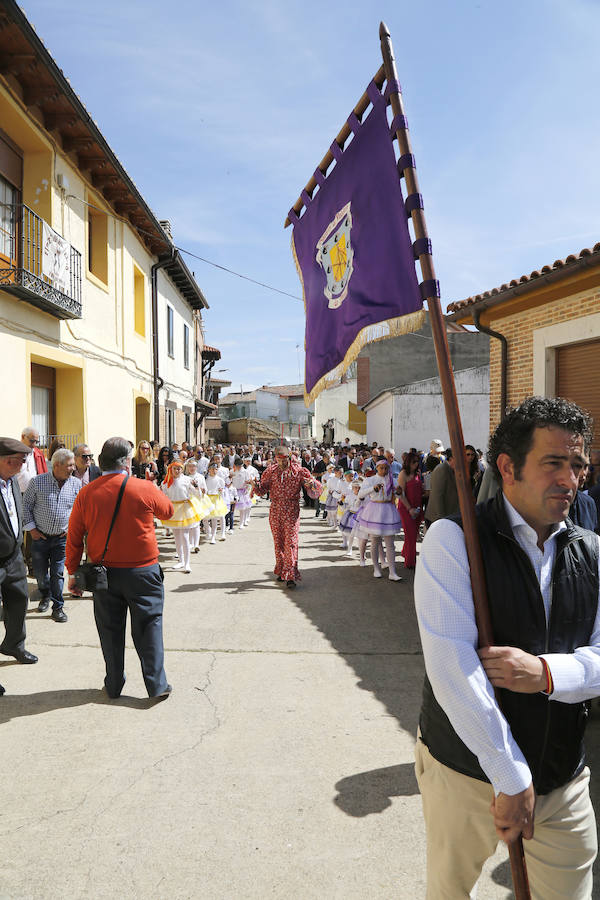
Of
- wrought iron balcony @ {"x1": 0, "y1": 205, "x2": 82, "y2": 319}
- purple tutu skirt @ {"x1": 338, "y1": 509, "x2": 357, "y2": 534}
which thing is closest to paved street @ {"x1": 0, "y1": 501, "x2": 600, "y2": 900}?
purple tutu skirt @ {"x1": 338, "y1": 509, "x2": 357, "y2": 534}

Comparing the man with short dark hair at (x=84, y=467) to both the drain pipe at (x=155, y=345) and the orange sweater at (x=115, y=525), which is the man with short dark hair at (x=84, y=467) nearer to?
the orange sweater at (x=115, y=525)

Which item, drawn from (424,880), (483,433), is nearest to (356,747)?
(424,880)

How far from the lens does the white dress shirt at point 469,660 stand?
1591 millimetres

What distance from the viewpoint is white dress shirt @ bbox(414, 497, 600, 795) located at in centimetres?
159

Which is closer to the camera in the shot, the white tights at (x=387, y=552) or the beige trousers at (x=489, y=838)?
the beige trousers at (x=489, y=838)

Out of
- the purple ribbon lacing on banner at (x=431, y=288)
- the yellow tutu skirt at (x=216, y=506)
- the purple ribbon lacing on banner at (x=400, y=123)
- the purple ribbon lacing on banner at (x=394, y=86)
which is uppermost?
the purple ribbon lacing on banner at (x=394, y=86)

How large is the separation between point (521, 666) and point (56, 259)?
33.6ft

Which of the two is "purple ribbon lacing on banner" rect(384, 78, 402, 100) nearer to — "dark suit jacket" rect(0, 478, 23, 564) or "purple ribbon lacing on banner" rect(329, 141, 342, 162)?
"purple ribbon lacing on banner" rect(329, 141, 342, 162)

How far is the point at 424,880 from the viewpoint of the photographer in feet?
8.57

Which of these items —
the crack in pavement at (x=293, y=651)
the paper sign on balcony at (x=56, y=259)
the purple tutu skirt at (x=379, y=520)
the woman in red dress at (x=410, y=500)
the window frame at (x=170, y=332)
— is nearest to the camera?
the crack in pavement at (x=293, y=651)

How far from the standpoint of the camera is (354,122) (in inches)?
102

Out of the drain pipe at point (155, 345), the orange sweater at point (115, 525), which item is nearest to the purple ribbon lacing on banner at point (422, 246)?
the orange sweater at point (115, 525)

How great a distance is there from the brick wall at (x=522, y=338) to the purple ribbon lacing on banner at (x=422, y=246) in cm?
698

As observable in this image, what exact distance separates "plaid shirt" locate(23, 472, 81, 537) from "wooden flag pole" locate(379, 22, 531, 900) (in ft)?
18.5
